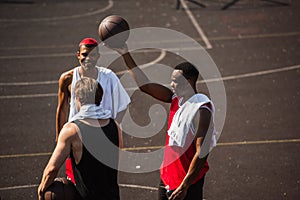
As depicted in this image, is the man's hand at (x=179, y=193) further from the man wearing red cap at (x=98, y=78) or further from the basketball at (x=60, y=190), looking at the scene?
the man wearing red cap at (x=98, y=78)

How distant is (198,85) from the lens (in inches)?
623

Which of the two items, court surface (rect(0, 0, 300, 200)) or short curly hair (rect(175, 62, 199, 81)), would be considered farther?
court surface (rect(0, 0, 300, 200))

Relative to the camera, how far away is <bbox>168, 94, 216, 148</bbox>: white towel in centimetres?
702

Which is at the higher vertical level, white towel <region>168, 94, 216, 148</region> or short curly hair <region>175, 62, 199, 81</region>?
short curly hair <region>175, 62, 199, 81</region>

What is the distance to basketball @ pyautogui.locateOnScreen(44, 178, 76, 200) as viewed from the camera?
6.63 meters

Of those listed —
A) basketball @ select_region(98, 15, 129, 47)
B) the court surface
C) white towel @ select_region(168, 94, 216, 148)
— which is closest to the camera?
white towel @ select_region(168, 94, 216, 148)

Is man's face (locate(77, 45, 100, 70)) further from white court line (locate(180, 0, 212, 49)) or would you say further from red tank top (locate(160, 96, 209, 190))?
white court line (locate(180, 0, 212, 49))

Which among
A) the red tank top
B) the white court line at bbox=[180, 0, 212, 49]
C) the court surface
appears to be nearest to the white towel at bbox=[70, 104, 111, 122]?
the red tank top

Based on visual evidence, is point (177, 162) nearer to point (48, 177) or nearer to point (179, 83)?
point (179, 83)

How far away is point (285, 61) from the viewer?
17531 millimetres

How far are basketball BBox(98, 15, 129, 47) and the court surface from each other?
11.2 feet

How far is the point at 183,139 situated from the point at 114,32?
5.48 ft

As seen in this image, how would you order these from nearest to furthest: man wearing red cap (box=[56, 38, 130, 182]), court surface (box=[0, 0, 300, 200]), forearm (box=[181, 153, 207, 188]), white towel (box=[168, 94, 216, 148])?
1. forearm (box=[181, 153, 207, 188])
2. white towel (box=[168, 94, 216, 148])
3. man wearing red cap (box=[56, 38, 130, 182])
4. court surface (box=[0, 0, 300, 200])

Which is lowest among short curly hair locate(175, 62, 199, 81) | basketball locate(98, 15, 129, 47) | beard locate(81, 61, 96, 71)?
beard locate(81, 61, 96, 71)
